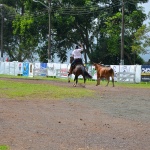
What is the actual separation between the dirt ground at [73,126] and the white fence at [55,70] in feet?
74.7

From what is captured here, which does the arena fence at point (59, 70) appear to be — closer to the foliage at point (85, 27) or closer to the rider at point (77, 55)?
the foliage at point (85, 27)

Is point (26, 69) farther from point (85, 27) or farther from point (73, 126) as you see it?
point (73, 126)

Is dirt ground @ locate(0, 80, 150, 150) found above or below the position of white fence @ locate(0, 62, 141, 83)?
below

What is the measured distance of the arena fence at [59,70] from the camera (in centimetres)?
3675

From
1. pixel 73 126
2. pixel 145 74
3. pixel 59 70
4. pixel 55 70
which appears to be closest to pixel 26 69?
pixel 55 70

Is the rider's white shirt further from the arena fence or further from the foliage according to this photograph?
the foliage

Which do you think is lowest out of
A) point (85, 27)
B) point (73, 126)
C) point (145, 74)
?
point (73, 126)

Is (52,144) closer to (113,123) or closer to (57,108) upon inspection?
(113,123)

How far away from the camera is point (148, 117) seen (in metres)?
11.8

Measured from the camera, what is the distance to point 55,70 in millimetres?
43906

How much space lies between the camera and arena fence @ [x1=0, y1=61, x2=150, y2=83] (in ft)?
121

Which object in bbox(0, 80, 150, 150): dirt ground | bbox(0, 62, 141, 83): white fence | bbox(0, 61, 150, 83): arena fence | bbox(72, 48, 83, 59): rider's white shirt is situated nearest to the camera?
bbox(0, 80, 150, 150): dirt ground

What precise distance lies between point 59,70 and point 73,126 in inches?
1325

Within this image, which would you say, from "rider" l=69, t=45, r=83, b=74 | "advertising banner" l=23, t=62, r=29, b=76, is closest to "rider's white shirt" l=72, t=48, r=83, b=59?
"rider" l=69, t=45, r=83, b=74
